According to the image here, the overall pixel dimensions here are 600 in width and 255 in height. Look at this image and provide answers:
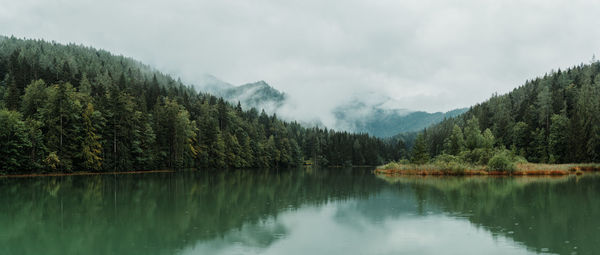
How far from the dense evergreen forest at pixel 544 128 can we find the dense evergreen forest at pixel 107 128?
47885 mm

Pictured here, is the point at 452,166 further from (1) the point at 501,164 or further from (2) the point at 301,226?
(2) the point at 301,226

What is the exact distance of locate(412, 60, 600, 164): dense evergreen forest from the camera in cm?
6962

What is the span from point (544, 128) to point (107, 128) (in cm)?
9143

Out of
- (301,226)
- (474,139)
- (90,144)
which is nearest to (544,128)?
(474,139)

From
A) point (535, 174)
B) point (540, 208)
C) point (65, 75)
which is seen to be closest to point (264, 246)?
point (540, 208)

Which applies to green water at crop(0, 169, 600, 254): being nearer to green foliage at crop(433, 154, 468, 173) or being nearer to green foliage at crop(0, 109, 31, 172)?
green foliage at crop(433, 154, 468, 173)

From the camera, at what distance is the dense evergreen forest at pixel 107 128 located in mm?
53469

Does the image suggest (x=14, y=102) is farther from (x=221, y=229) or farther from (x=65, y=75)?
(x=221, y=229)

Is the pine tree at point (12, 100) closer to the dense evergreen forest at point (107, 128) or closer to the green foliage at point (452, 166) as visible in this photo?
the dense evergreen forest at point (107, 128)

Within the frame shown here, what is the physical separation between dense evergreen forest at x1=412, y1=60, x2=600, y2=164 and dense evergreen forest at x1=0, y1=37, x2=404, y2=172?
157 ft

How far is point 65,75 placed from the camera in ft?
281

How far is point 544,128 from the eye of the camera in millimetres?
86750

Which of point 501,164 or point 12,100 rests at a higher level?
point 12,100

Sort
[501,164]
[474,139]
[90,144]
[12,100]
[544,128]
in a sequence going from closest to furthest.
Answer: [501,164] < [90,144] < [12,100] < [474,139] < [544,128]
